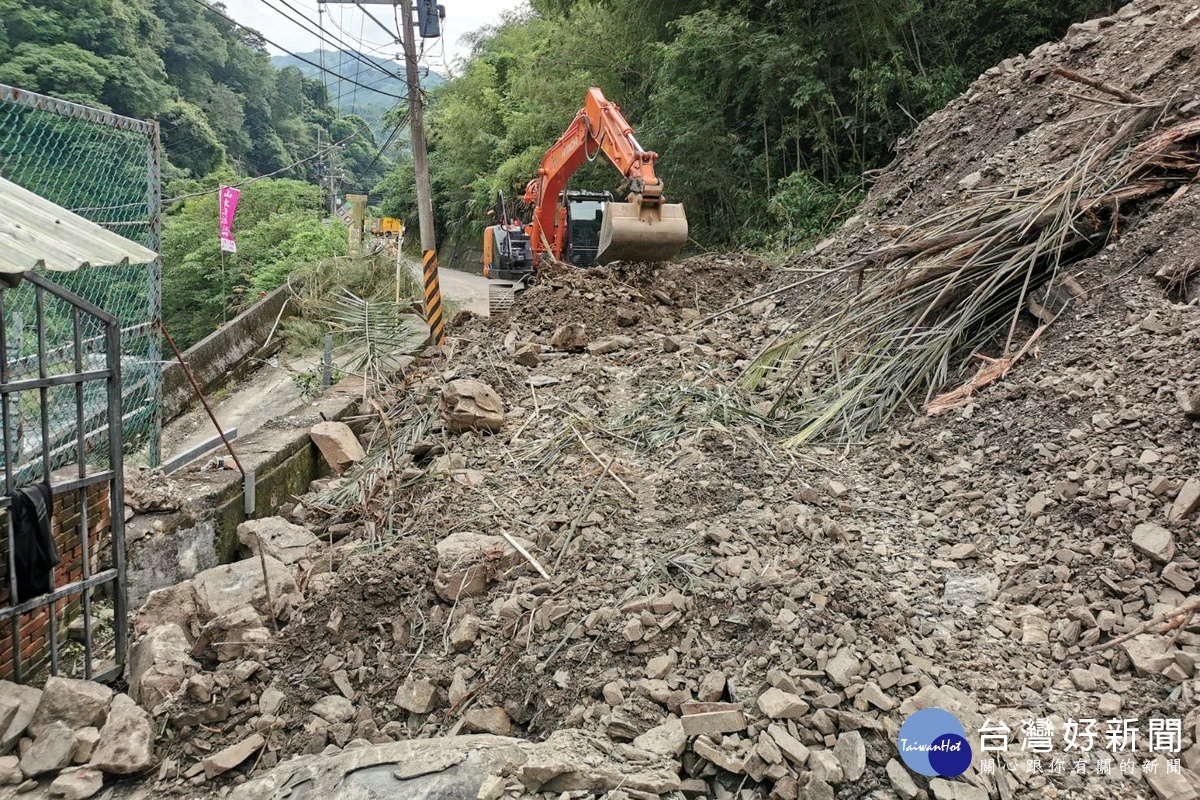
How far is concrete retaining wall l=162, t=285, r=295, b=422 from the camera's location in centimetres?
972

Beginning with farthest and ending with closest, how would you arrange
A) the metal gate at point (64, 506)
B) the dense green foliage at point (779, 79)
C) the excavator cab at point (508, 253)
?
1. the excavator cab at point (508, 253)
2. the dense green foliage at point (779, 79)
3. the metal gate at point (64, 506)

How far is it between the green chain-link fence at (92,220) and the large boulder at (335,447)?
1136 millimetres

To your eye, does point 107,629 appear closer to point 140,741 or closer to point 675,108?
point 140,741

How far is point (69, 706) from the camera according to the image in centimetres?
298

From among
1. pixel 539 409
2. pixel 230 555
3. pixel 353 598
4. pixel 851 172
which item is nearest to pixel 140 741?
pixel 353 598

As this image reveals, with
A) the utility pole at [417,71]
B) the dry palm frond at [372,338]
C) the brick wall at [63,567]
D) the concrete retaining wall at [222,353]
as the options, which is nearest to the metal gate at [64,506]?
the brick wall at [63,567]

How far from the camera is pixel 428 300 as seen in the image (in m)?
9.09

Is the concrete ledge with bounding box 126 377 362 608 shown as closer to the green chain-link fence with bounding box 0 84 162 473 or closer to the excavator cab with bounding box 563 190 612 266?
the green chain-link fence with bounding box 0 84 162 473

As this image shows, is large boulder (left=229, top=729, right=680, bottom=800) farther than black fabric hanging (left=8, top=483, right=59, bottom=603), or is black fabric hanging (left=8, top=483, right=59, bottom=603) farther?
black fabric hanging (left=8, top=483, right=59, bottom=603)

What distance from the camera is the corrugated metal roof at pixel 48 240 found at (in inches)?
107

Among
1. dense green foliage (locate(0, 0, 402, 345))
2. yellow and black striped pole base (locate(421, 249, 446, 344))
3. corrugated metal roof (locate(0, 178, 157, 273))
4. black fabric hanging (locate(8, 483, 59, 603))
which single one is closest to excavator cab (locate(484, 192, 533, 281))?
yellow and black striped pole base (locate(421, 249, 446, 344))

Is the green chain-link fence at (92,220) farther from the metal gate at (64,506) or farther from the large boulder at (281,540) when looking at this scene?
the large boulder at (281,540)

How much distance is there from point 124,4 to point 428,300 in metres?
38.0

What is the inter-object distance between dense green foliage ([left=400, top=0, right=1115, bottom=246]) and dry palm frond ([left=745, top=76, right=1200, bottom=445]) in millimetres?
5868
